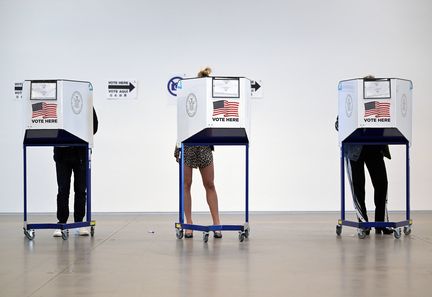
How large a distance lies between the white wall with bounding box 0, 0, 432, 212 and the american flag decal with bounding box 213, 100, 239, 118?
355cm

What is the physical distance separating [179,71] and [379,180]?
3.76 metres

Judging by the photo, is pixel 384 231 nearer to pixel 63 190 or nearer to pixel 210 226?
pixel 210 226

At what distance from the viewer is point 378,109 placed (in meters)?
6.08

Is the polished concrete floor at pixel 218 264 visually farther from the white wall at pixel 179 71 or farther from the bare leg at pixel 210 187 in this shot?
the white wall at pixel 179 71

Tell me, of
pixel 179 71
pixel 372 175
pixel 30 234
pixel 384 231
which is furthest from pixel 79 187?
pixel 179 71

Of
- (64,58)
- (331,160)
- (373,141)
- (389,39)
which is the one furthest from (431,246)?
(64,58)

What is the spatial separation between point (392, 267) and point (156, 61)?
5.59 meters

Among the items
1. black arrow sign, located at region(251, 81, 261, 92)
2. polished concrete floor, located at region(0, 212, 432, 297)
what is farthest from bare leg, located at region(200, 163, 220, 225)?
black arrow sign, located at region(251, 81, 261, 92)

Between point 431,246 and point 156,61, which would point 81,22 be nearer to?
point 156,61

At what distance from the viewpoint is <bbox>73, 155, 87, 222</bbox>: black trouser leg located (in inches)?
255

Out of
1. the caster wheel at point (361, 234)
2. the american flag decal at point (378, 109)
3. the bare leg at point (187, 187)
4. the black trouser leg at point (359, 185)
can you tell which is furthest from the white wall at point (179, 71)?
the american flag decal at point (378, 109)

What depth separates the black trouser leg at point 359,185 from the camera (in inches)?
253

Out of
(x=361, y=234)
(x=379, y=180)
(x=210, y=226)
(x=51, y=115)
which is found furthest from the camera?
(x=379, y=180)

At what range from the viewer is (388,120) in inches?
240
